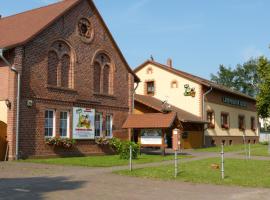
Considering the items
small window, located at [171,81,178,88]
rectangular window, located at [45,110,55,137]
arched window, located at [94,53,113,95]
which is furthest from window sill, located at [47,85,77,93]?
small window, located at [171,81,178,88]

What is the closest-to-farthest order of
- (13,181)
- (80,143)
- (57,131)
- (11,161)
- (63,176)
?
(13,181)
(63,176)
(11,161)
(57,131)
(80,143)

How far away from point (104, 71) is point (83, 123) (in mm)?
4167

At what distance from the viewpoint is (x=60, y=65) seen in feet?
81.5

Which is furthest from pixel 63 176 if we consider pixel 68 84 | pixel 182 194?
pixel 68 84

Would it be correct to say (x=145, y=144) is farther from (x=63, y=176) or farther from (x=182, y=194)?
(x=182, y=194)

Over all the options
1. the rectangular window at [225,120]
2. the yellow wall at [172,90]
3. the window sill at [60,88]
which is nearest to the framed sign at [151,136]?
the window sill at [60,88]

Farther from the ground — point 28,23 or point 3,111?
point 28,23

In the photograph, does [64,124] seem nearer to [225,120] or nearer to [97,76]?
[97,76]

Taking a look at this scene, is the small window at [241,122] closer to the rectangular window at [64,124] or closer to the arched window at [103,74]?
the arched window at [103,74]

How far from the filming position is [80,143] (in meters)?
25.8

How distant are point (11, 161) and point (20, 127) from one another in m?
1.78

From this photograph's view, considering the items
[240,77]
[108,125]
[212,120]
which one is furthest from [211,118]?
[240,77]

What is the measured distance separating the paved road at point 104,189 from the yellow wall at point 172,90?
A: 2536 cm

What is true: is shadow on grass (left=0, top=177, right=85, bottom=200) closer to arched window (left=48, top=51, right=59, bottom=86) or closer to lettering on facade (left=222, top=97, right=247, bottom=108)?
arched window (left=48, top=51, right=59, bottom=86)
